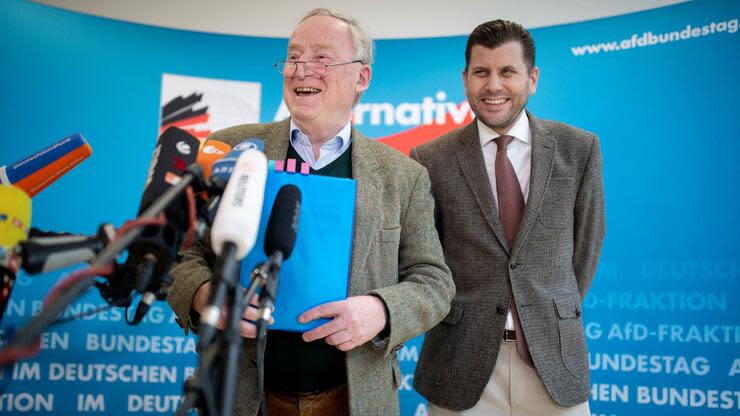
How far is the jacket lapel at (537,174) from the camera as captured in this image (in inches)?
81.9

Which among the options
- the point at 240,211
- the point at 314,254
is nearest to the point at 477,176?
the point at 314,254

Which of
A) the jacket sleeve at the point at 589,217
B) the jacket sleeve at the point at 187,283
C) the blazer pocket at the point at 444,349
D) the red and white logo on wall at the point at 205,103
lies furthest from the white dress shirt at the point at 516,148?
the red and white logo on wall at the point at 205,103

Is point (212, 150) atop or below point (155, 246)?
atop

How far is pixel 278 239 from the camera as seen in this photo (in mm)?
1074

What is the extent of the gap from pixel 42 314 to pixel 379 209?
1.10 meters

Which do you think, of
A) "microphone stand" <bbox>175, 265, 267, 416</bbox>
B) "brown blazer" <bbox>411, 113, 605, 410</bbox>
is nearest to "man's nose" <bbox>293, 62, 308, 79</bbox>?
"brown blazer" <bbox>411, 113, 605, 410</bbox>

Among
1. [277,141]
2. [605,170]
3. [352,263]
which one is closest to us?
[352,263]

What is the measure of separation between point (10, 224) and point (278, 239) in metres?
0.55

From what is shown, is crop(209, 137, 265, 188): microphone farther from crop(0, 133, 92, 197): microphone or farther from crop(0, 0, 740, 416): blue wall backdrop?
crop(0, 0, 740, 416): blue wall backdrop

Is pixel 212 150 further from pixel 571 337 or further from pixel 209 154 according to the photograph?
pixel 571 337

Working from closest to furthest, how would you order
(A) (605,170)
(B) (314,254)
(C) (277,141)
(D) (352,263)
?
(B) (314,254), (D) (352,263), (C) (277,141), (A) (605,170)

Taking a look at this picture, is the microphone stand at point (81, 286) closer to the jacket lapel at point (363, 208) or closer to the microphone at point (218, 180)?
the microphone at point (218, 180)

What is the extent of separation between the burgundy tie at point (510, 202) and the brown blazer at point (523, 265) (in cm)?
4

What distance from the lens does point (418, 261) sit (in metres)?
1.78
